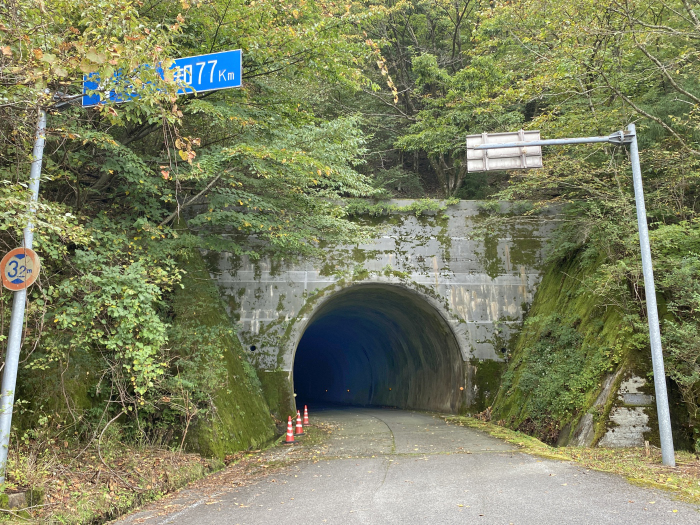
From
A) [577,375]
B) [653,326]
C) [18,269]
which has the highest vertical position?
[18,269]

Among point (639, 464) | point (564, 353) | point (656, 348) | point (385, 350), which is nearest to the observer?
point (639, 464)

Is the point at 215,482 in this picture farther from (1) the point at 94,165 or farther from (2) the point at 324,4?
(2) the point at 324,4

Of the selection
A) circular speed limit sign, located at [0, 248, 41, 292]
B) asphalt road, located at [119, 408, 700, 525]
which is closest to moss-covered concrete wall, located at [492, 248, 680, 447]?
asphalt road, located at [119, 408, 700, 525]

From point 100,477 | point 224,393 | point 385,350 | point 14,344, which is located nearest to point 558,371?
point 224,393

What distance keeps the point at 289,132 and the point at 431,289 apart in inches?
301

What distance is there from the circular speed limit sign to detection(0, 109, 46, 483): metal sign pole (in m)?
0.11

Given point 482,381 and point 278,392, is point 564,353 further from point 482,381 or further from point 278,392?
point 278,392

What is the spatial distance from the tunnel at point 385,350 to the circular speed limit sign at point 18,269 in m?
10.8

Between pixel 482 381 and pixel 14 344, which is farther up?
pixel 14 344

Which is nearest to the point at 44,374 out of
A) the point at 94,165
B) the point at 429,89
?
the point at 94,165

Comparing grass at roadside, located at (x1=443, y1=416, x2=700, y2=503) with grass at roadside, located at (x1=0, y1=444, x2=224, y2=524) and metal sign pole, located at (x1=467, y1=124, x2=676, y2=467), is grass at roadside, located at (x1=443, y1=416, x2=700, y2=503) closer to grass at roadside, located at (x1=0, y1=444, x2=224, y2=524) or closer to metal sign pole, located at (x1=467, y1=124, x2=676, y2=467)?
metal sign pole, located at (x1=467, y1=124, x2=676, y2=467)

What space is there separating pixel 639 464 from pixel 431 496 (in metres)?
3.38

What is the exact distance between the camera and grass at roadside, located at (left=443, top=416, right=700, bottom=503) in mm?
5715

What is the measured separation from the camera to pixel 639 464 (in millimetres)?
6953
